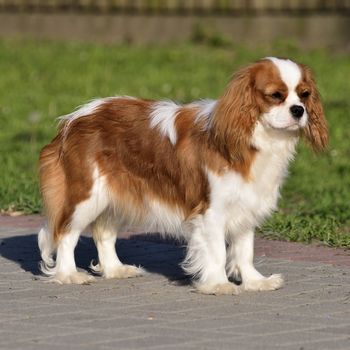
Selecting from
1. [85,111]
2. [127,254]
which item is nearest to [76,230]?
[85,111]

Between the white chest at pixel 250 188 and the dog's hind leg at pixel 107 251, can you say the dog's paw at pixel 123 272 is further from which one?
the white chest at pixel 250 188

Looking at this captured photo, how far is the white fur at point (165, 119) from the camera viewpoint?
740 cm

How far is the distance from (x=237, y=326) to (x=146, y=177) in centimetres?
152

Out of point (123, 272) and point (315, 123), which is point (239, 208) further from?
point (123, 272)

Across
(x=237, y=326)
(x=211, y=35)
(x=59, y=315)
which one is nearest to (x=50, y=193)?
(x=59, y=315)

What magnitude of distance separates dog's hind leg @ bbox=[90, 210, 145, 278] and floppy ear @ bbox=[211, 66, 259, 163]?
1124 millimetres

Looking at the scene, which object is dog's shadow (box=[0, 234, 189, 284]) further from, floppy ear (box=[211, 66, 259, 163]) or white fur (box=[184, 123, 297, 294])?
floppy ear (box=[211, 66, 259, 163])

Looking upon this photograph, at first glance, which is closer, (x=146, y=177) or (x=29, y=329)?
(x=29, y=329)

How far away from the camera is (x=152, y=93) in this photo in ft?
48.8

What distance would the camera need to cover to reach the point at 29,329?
20.6 feet

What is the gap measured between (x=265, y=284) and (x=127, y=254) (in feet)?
5.11

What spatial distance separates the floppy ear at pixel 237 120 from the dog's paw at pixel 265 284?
0.78 m

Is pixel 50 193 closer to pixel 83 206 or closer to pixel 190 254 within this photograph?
pixel 83 206

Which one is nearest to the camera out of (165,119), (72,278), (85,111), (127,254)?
(165,119)
